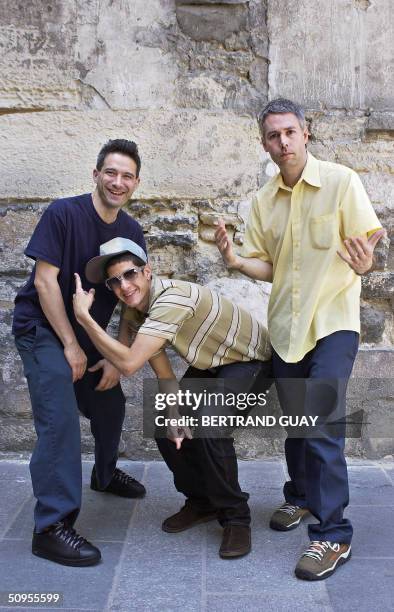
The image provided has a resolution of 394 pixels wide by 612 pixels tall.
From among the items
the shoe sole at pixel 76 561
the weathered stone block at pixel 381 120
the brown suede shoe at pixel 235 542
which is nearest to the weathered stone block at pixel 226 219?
the weathered stone block at pixel 381 120

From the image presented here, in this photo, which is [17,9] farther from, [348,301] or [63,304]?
[348,301]

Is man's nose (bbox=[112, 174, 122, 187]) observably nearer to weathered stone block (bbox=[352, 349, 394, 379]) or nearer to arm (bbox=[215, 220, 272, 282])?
arm (bbox=[215, 220, 272, 282])

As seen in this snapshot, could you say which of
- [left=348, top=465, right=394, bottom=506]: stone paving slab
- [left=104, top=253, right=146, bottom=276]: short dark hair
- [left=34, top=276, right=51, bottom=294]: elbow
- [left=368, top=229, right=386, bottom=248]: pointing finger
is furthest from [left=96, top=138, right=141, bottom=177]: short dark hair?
[left=348, top=465, right=394, bottom=506]: stone paving slab

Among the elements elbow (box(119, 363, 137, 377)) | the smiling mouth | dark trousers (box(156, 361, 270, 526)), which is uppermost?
the smiling mouth

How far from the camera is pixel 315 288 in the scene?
3.09 metres

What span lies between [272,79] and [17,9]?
1.45m

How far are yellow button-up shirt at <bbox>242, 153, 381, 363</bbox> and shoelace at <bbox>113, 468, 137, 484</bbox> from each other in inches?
43.5

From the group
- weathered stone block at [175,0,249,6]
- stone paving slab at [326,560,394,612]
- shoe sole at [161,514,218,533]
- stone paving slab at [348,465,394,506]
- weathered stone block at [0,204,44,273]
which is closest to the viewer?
stone paving slab at [326,560,394,612]

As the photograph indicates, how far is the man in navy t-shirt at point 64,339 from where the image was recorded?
9.81 ft

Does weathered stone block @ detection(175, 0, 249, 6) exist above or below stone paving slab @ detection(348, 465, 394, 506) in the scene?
above

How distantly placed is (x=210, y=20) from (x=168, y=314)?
2.02 metres

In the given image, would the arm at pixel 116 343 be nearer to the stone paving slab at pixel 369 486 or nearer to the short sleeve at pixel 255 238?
the short sleeve at pixel 255 238

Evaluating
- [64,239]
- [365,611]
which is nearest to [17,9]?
[64,239]

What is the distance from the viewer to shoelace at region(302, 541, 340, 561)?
286 cm
